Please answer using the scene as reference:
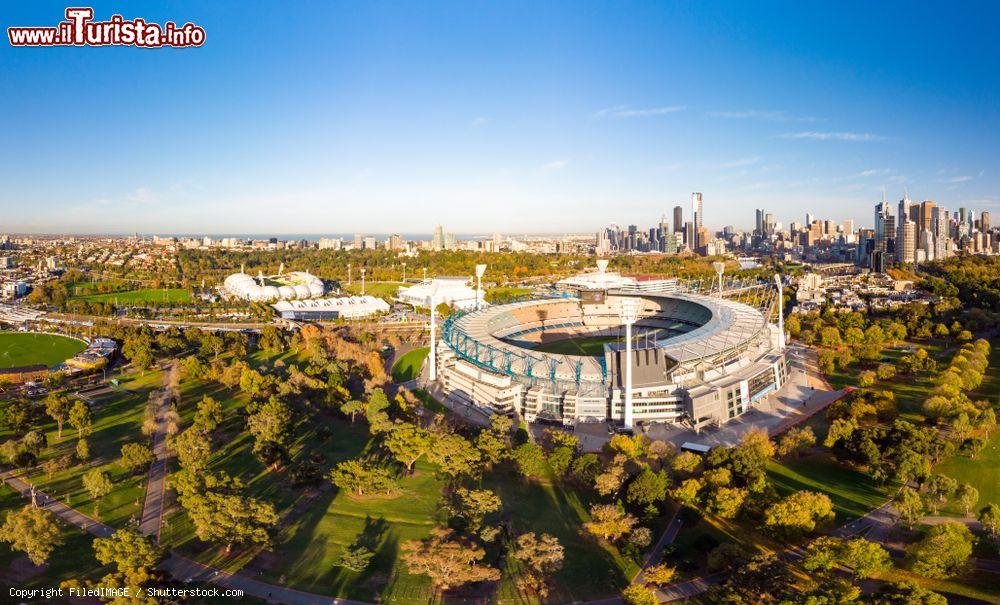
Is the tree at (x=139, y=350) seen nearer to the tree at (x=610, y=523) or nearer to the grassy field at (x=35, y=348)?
the grassy field at (x=35, y=348)

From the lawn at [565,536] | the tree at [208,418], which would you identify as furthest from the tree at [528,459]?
the tree at [208,418]

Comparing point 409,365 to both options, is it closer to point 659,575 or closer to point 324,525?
point 324,525

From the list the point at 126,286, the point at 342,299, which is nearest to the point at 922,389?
the point at 342,299

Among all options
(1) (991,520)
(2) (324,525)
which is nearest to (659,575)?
(1) (991,520)

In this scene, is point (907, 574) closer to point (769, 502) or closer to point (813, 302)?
point (769, 502)

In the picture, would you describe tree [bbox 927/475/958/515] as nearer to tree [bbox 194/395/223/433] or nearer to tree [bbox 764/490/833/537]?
tree [bbox 764/490/833/537]

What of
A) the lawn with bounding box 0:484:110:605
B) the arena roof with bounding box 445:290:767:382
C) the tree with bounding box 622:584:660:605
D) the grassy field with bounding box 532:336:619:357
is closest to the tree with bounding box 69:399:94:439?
the lawn with bounding box 0:484:110:605
